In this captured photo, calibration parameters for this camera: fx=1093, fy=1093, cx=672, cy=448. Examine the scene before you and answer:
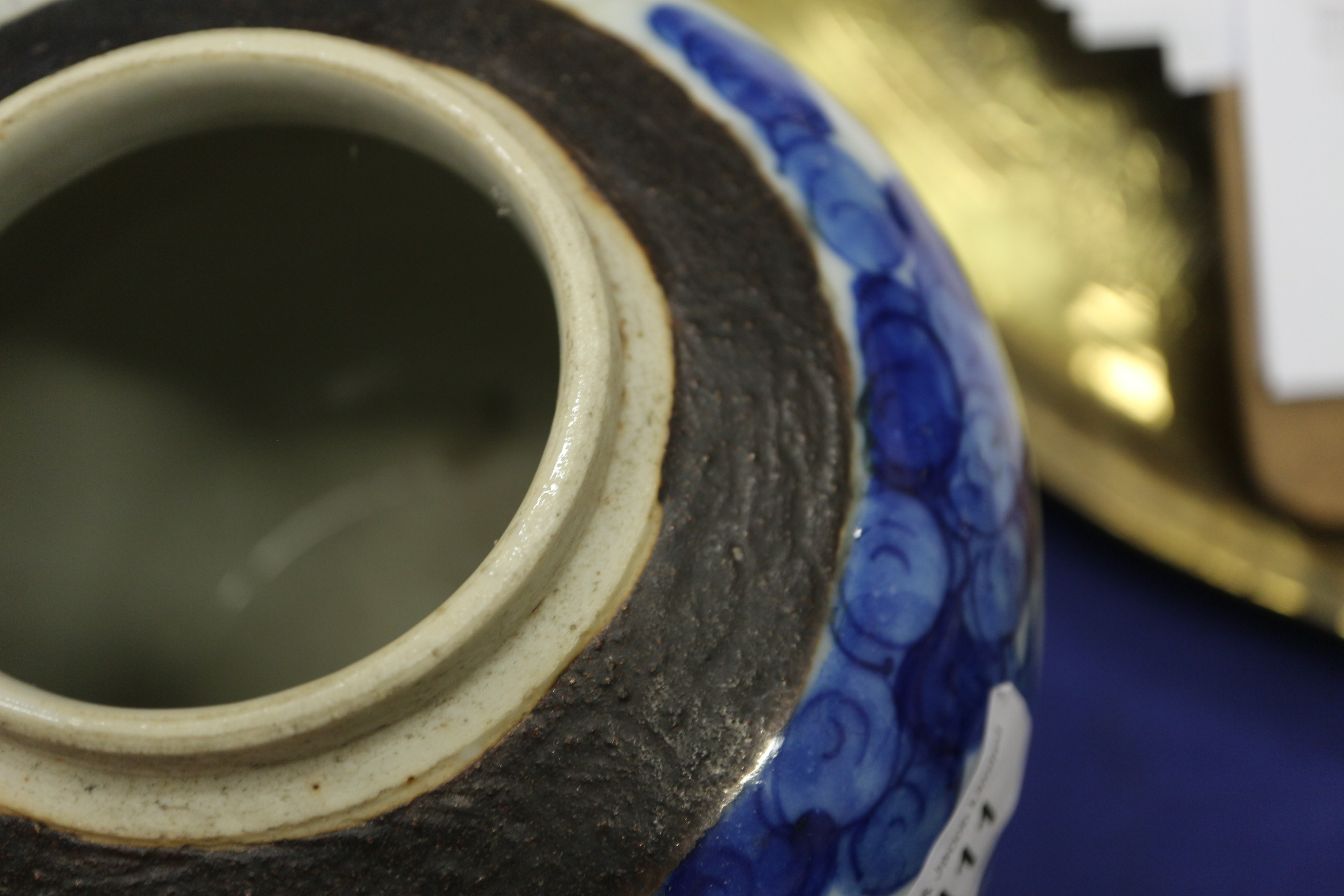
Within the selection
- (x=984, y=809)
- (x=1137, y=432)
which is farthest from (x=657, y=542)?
(x=1137, y=432)

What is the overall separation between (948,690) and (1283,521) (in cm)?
49

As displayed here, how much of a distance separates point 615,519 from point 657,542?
0.02 metres

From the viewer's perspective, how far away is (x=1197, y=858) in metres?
0.80

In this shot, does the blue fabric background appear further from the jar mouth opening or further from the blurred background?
the jar mouth opening

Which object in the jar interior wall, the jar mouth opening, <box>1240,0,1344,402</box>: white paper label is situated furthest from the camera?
<box>1240,0,1344,402</box>: white paper label

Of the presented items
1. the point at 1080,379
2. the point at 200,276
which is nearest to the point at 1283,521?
the point at 1080,379

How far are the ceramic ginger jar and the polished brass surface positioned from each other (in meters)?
0.35

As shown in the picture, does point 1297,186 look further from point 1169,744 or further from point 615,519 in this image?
point 615,519

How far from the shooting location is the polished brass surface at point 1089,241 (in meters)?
0.79

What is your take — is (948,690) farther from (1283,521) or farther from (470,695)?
(1283,521)

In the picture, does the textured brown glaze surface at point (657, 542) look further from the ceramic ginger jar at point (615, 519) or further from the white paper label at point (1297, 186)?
the white paper label at point (1297, 186)

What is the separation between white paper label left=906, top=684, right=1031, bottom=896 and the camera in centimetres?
42

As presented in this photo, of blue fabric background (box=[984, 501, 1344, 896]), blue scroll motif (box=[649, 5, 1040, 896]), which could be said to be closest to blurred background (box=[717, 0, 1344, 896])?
blue fabric background (box=[984, 501, 1344, 896])

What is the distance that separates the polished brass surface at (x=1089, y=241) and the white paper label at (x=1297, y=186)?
6cm
